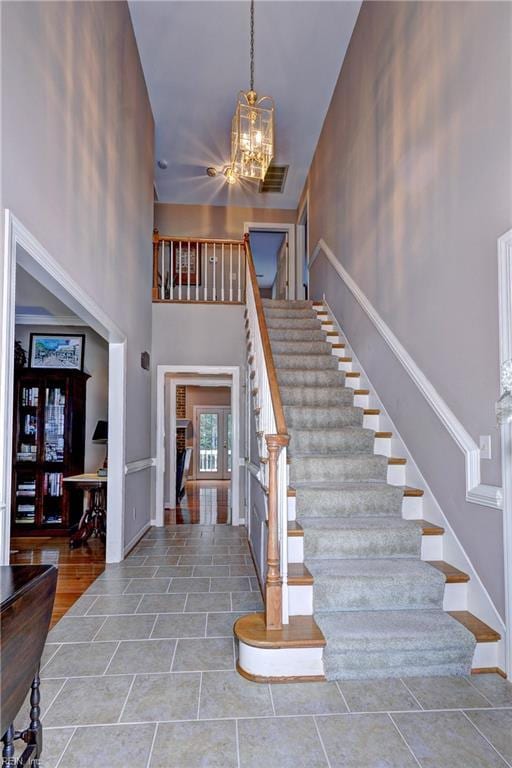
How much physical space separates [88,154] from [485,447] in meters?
3.11

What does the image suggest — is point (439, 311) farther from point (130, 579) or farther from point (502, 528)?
point (130, 579)

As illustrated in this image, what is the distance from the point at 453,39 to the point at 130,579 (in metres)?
4.33

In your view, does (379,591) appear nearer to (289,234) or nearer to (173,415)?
(173,415)

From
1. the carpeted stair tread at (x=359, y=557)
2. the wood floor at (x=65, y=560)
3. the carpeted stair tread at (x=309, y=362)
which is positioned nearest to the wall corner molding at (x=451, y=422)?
the carpeted stair tread at (x=359, y=557)

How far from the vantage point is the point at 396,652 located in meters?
2.30

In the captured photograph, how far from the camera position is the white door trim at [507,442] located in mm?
2217

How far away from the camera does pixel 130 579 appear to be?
12.5 ft

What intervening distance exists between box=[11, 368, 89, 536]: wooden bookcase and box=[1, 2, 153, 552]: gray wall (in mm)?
923

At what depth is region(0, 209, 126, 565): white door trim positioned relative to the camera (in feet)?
6.57

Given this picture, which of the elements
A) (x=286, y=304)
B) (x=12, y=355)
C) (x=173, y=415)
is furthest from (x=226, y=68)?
(x=12, y=355)

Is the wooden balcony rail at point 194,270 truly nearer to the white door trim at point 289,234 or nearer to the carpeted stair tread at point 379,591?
the white door trim at point 289,234

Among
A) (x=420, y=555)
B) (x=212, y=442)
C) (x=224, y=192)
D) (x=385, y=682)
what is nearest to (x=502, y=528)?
(x=420, y=555)

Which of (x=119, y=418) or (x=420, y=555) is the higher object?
(x=119, y=418)

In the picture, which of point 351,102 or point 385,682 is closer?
point 385,682
